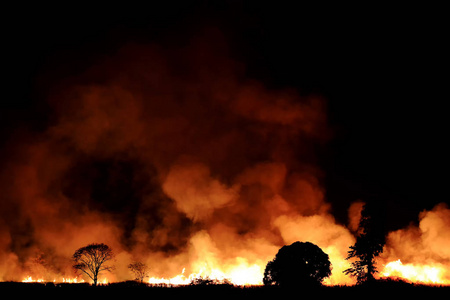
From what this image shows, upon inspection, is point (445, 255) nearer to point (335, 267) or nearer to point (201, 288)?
point (335, 267)

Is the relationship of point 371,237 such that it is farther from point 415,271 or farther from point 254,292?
point 415,271

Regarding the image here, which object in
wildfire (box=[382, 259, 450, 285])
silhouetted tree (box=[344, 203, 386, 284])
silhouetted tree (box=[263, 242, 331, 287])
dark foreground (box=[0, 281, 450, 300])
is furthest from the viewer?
wildfire (box=[382, 259, 450, 285])

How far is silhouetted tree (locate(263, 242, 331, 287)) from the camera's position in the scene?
47531mm

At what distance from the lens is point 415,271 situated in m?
65.8

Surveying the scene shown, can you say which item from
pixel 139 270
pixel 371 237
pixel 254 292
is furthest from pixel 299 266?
pixel 139 270

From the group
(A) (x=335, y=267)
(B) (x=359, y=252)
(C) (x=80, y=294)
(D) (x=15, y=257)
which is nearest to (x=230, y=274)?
(A) (x=335, y=267)

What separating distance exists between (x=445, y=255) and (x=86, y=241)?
257 ft

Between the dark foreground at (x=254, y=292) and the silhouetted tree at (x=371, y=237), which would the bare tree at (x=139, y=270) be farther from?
the silhouetted tree at (x=371, y=237)

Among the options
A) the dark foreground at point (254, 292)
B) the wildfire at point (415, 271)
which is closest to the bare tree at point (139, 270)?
the dark foreground at point (254, 292)

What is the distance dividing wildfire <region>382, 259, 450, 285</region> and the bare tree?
51768 mm

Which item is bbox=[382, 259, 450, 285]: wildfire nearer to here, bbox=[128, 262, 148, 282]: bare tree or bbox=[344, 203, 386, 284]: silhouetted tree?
bbox=[344, 203, 386, 284]: silhouetted tree

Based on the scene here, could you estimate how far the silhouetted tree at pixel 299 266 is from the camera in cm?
4753

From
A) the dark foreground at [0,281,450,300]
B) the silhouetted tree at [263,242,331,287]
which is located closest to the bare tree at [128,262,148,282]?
the silhouetted tree at [263,242,331,287]

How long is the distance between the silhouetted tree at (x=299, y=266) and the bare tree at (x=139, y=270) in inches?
1788
